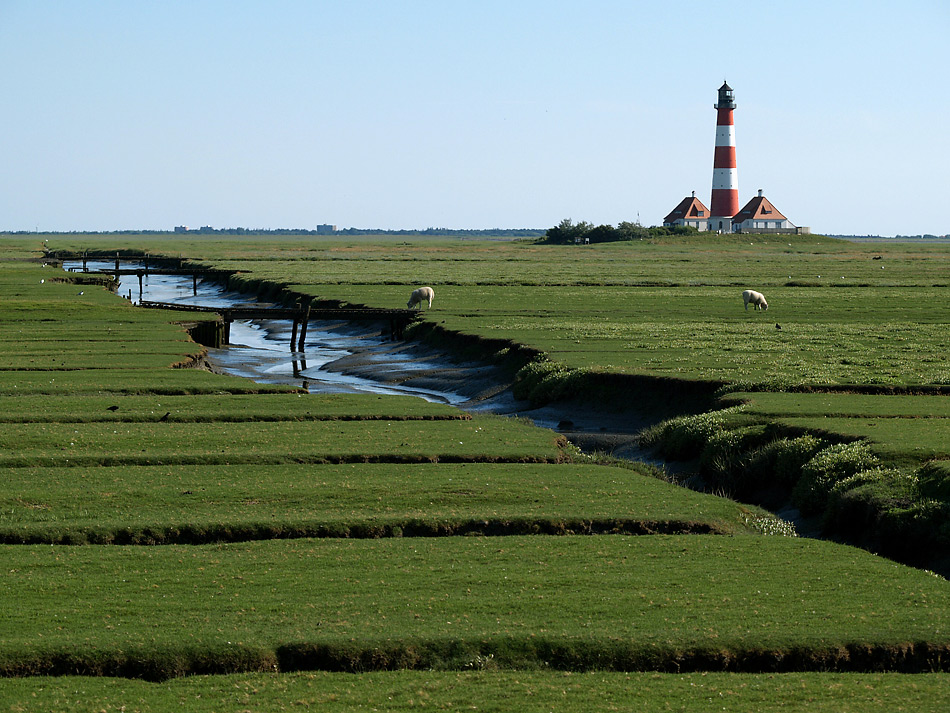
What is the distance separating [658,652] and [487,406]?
2395 centimetres

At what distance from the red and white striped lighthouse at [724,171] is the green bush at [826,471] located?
15024 cm

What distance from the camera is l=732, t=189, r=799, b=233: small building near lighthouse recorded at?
19300 centimetres

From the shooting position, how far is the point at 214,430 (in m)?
27.5

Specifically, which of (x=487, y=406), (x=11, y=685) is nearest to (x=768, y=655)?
(x=11, y=685)

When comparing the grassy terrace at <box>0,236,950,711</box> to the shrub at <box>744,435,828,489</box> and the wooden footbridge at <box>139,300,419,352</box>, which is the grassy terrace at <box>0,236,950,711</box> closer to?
the shrub at <box>744,435,828,489</box>

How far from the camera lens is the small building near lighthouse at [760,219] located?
193 meters

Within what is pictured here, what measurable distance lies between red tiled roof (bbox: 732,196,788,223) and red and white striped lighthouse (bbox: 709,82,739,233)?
6.82m

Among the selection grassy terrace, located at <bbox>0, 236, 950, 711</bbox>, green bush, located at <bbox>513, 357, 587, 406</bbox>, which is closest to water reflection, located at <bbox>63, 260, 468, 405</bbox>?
green bush, located at <bbox>513, 357, 587, 406</bbox>

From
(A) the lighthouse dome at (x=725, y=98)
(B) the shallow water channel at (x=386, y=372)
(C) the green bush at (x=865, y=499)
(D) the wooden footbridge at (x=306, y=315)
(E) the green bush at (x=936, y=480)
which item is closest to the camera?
(E) the green bush at (x=936, y=480)

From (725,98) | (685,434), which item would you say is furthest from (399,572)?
(725,98)

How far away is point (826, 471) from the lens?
22.2 m

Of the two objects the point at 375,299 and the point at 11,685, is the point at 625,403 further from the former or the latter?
the point at 375,299

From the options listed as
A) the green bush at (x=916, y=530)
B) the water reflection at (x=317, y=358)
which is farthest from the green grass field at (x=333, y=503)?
the water reflection at (x=317, y=358)

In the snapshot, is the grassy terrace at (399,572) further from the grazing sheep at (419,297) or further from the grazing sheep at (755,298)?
the grazing sheep at (755,298)
